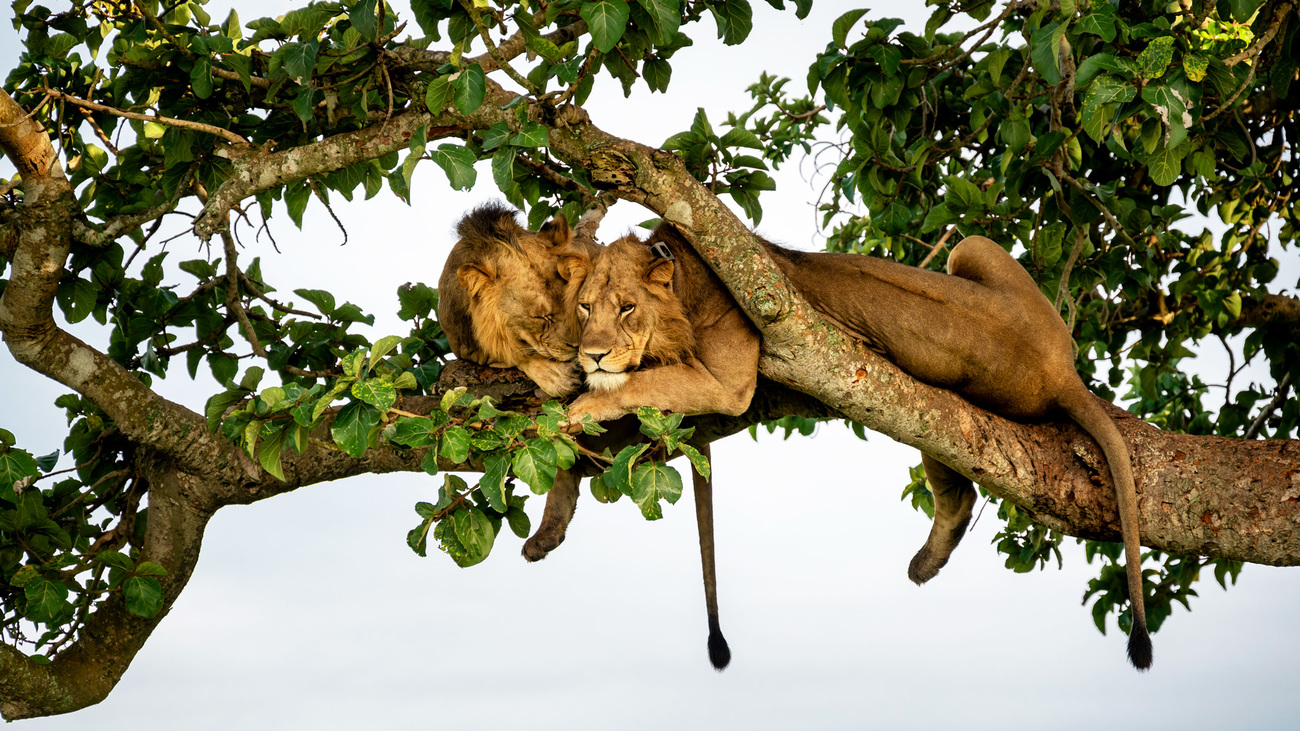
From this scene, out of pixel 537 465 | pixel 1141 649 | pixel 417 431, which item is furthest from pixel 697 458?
pixel 1141 649

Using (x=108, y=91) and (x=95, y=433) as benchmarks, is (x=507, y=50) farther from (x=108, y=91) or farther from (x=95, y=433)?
(x=95, y=433)

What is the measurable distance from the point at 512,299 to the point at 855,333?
4.99 feet

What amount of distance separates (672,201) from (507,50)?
3.94 ft

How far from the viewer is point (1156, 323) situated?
→ 25.2 feet

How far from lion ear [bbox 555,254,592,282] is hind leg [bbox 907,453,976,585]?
1.96 meters

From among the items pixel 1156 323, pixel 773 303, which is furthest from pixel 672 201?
pixel 1156 323

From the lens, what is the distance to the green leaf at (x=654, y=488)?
12.5ft

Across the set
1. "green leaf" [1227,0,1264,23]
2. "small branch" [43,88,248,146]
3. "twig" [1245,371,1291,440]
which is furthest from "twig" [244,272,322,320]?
"twig" [1245,371,1291,440]

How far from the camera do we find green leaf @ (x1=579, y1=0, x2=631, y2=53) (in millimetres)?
3939

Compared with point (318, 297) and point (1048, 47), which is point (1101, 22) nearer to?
point (1048, 47)

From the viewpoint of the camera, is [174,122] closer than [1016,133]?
Yes

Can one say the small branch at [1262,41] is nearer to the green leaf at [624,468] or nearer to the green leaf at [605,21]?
the green leaf at [605,21]

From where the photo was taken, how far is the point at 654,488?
3.83m

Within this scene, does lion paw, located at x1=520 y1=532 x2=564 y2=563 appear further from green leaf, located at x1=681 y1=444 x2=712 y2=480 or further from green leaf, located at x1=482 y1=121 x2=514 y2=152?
green leaf, located at x1=482 y1=121 x2=514 y2=152
